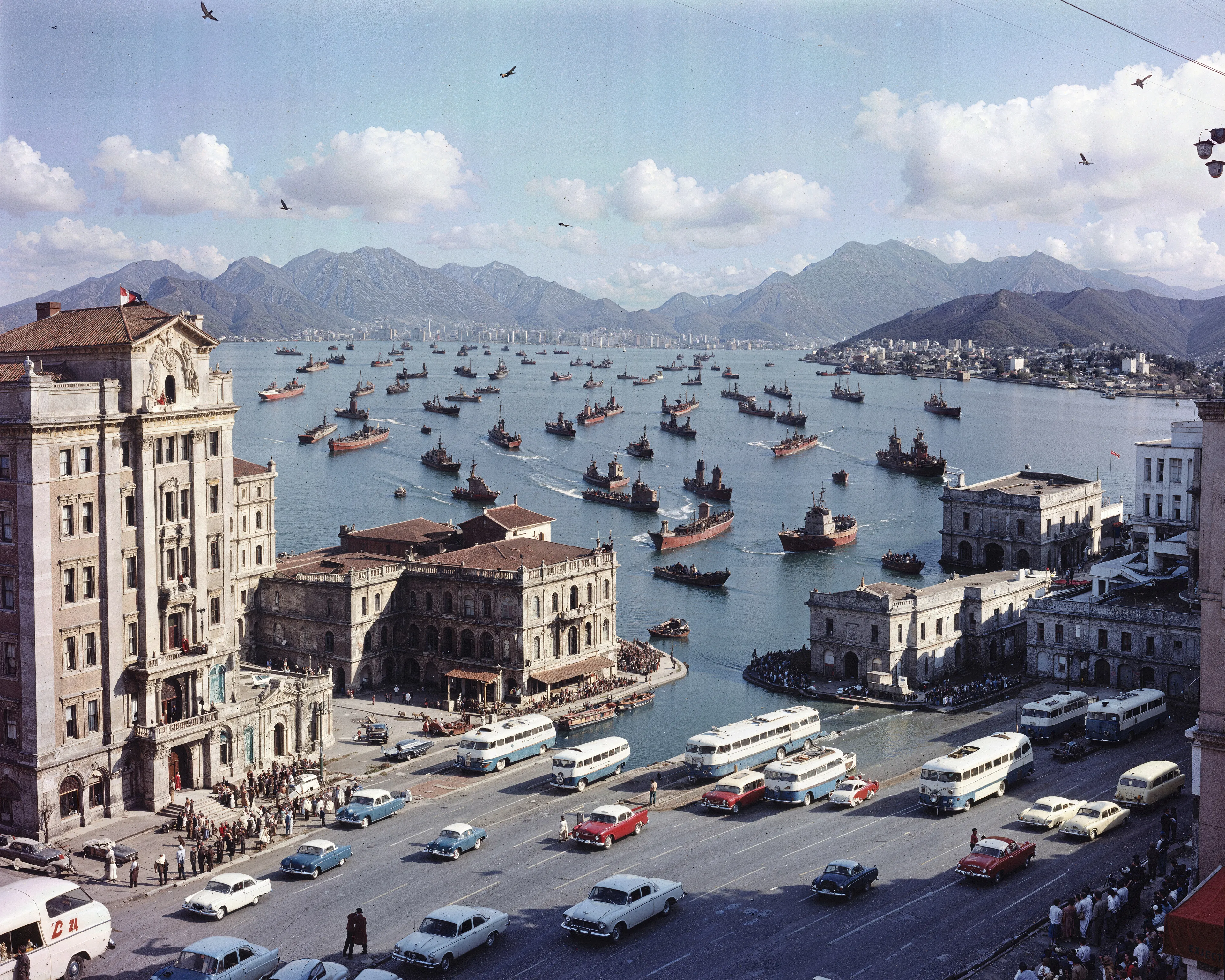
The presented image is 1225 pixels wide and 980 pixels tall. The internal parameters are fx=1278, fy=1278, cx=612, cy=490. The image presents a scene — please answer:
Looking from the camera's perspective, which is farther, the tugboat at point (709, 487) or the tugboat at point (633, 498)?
the tugboat at point (709, 487)

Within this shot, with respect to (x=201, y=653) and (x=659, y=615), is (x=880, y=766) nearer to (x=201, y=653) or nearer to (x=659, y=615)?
(x=201, y=653)

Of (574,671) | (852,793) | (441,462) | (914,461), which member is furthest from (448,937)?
(914,461)

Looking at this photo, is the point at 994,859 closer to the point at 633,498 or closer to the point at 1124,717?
the point at 1124,717

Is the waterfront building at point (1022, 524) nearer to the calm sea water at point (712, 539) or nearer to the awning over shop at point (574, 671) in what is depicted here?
the calm sea water at point (712, 539)

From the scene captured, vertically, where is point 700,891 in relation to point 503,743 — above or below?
below

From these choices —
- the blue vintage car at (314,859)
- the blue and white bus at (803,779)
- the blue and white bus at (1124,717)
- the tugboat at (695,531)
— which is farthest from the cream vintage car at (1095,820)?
the tugboat at (695,531)

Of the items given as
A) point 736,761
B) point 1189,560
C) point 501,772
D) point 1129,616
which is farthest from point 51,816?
point 1189,560
